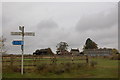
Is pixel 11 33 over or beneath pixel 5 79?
over

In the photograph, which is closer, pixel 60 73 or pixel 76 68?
pixel 60 73

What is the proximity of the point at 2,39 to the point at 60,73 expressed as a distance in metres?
13.8

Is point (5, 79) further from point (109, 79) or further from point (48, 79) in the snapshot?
point (109, 79)

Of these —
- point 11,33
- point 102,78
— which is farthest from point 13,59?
point 102,78

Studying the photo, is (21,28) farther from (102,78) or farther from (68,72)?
(102,78)

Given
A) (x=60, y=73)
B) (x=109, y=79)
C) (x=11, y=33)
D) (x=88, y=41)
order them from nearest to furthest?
(x=109, y=79)
(x=60, y=73)
(x=11, y=33)
(x=88, y=41)

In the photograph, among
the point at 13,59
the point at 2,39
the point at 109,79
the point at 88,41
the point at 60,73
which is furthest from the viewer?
the point at 88,41

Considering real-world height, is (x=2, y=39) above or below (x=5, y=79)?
above

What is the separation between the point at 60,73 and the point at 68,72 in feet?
2.84

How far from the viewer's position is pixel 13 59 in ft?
48.5

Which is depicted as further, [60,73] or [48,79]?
[60,73]

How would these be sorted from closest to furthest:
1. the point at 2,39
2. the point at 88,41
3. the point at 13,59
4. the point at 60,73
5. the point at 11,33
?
1. the point at 60,73
2. the point at 11,33
3. the point at 13,59
4. the point at 2,39
5. the point at 88,41

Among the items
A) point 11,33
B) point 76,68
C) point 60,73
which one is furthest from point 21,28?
point 76,68

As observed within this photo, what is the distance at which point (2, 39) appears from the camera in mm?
22828
